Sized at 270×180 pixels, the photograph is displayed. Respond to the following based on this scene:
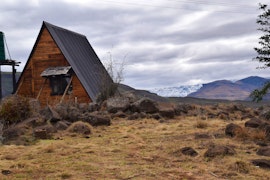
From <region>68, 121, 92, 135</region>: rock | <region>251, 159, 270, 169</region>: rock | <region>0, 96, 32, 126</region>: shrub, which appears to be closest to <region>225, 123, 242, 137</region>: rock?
<region>251, 159, 270, 169</region>: rock

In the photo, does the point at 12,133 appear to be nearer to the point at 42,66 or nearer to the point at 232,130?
the point at 232,130

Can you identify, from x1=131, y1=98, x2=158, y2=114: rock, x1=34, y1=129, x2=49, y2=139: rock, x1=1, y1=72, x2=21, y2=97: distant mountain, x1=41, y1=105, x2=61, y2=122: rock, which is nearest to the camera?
x1=34, y1=129, x2=49, y2=139: rock

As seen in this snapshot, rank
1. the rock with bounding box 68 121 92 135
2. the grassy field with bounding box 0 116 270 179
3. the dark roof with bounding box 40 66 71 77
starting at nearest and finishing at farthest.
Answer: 1. the grassy field with bounding box 0 116 270 179
2. the rock with bounding box 68 121 92 135
3. the dark roof with bounding box 40 66 71 77

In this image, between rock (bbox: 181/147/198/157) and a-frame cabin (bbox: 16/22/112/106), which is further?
a-frame cabin (bbox: 16/22/112/106)

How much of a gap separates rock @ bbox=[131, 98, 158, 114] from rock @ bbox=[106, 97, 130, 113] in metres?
0.45

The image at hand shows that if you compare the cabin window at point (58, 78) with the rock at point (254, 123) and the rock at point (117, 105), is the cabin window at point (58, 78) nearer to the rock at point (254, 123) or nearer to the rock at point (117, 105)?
the rock at point (117, 105)

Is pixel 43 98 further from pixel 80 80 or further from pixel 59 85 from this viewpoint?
pixel 80 80

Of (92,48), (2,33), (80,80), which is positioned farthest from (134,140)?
(92,48)

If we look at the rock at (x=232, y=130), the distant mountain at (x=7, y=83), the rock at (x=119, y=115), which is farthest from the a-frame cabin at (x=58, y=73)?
the distant mountain at (x=7, y=83)

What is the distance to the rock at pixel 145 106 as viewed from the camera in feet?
63.3

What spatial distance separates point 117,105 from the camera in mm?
19969

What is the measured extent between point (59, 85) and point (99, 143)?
17.7 m

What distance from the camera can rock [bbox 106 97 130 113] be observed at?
1967cm

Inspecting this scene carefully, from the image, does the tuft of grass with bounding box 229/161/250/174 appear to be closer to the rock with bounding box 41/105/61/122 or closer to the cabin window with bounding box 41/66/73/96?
the rock with bounding box 41/105/61/122
